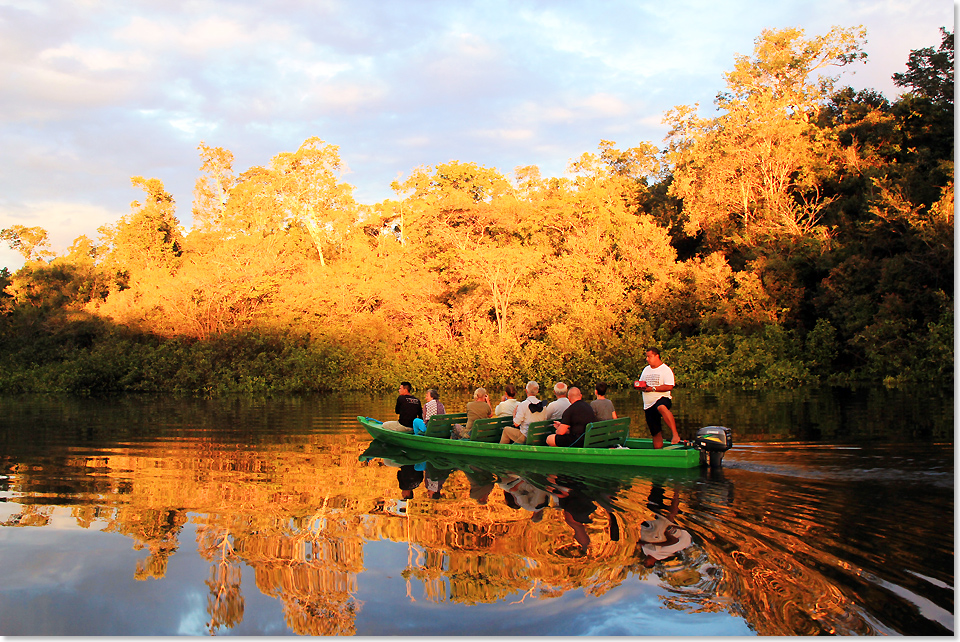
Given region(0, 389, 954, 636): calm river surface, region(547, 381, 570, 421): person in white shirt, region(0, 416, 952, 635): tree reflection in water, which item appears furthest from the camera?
region(547, 381, 570, 421): person in white shirt

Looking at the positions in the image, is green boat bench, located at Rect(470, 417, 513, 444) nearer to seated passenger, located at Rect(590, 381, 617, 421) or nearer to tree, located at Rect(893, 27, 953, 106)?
seated passenger, located at Rect(590, 381, 617, 421)

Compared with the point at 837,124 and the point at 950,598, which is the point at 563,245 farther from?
the point at 950,598

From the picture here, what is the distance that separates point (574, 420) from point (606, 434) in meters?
0.48

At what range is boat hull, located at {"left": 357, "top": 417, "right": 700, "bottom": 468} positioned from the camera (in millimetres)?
9516

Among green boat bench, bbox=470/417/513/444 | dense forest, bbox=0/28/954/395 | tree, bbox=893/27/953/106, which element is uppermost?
tree, bbox=893/27/953/106

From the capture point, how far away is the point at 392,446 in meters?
13.6

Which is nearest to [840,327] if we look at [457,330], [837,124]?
[837,124]

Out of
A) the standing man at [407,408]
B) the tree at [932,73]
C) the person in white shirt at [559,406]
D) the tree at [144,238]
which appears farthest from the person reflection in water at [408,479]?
the tree at [144,238]

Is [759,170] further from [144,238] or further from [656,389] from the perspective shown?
[144,238]

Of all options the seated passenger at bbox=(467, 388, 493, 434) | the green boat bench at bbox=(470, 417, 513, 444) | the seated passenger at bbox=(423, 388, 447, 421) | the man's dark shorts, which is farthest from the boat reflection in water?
the seated passenger at bbox=(423, 388, 447, 421)

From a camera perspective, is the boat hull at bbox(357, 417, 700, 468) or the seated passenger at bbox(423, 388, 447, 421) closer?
the boat hull at bbox(357, 417, 700, 468)

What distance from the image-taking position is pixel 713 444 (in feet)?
30.5

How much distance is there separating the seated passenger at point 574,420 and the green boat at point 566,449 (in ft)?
0.78

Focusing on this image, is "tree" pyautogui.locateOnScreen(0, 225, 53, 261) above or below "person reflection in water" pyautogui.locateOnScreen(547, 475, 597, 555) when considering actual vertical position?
above
